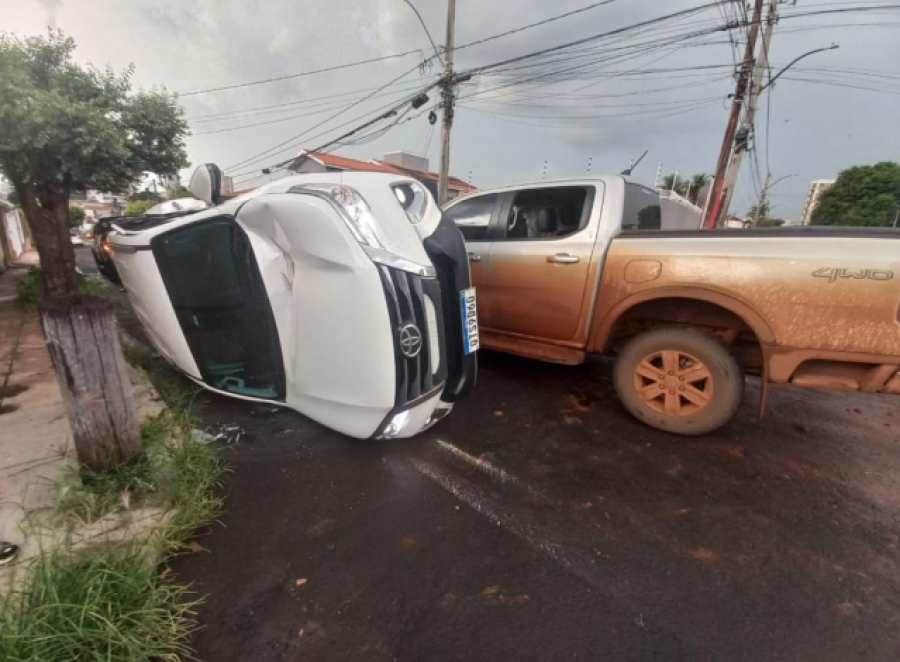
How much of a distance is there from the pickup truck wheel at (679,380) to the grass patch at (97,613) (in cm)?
283

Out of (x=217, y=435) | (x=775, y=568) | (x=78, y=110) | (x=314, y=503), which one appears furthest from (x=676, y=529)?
(x=78, y=110)

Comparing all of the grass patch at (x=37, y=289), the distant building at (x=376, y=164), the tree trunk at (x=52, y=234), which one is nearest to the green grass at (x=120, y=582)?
the tree trunk at (x=52, y=234)

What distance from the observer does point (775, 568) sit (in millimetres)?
1881

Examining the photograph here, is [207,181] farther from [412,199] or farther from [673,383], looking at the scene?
[673,383]

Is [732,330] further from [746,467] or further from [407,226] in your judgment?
[407,226]

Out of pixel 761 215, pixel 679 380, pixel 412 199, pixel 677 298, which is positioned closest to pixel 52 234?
pixel 412 199

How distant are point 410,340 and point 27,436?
8.51ft

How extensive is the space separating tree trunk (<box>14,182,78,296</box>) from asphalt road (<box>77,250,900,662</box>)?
548 centimetres

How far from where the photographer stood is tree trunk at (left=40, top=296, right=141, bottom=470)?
188cm

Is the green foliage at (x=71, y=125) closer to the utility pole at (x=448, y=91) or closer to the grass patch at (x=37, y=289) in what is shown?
the grass patch at (x=37, y=289)

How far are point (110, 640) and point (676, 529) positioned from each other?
7.73ft

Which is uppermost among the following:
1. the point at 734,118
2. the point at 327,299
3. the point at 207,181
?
the point at 734,118

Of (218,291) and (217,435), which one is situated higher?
(218,291)

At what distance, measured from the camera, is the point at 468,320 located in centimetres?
263
